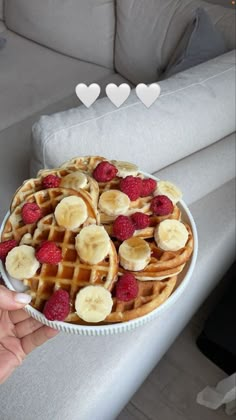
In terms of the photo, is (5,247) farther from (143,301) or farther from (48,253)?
(143,301)

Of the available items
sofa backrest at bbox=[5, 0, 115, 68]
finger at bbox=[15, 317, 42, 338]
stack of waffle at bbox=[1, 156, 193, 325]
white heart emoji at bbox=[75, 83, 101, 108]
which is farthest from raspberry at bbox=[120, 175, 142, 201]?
sofa backrest at bbox=[5, 0, 115, 68]

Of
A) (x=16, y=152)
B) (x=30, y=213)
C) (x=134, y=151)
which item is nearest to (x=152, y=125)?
(x=134, y=151)

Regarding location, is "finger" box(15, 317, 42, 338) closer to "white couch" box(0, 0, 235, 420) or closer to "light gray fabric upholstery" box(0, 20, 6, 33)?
"white couch" box(0, 0, 235, 420)

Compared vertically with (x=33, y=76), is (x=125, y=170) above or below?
above

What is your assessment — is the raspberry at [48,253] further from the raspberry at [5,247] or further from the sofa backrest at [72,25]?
the sofa backrest at [72,25]

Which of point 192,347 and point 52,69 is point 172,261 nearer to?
point 192,347

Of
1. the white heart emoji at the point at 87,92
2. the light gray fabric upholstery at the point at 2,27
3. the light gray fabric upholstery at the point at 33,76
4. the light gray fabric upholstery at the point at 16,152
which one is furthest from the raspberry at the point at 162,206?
the light gray fabric upholstery at the point at 2,27

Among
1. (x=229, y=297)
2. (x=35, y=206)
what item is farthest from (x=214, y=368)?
(x=35, y=206)
